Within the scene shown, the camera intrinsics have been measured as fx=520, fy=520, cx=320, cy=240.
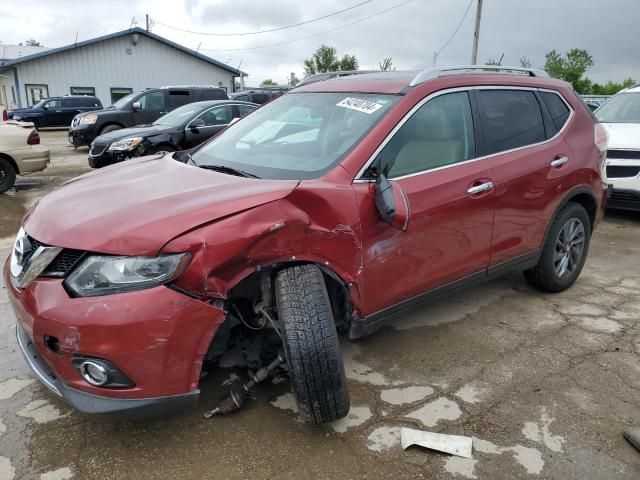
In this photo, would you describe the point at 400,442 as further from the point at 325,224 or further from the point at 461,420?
the point at 325,224

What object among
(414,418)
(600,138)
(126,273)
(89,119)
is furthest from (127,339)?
(89,119)

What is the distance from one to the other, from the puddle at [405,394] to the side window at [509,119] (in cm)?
158

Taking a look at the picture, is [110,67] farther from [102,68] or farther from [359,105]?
[359,105]

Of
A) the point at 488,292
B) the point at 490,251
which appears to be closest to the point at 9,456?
the point at 490,251

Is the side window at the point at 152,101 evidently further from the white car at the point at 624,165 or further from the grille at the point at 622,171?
the grille at the point at 622,171

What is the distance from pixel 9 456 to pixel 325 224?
5.99ft

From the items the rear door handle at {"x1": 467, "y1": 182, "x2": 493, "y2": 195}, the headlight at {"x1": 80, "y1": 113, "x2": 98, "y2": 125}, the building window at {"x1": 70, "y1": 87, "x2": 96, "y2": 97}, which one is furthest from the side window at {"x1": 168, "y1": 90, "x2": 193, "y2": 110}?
the building window at {"x1": 70, "y1": 87, "x2": 96, "y2": 97}

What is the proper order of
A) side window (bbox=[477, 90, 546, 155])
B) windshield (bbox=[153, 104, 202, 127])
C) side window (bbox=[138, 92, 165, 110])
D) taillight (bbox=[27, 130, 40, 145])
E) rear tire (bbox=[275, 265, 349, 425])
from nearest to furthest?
rear tire (bbox=[275, 265, 349, 425])
side window (bbox=[477, 90, 546, 155])
taillight (bbox=[27, 130, 40, 145])
windshield (bbox=[153, 104, 202, 127])
side window (bbox=[138, 92, 165, 110])

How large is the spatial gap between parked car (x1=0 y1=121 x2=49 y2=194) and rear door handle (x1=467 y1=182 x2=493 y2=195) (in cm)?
802

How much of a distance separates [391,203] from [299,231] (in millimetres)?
525

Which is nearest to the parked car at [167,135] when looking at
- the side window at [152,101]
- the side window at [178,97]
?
the side window at [152,101]

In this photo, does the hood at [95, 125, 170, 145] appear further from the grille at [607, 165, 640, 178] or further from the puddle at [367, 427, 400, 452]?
the puddle at [367, 427, 400, 452]

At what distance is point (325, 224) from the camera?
2.56 meters

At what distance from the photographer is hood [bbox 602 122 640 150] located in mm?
6662
